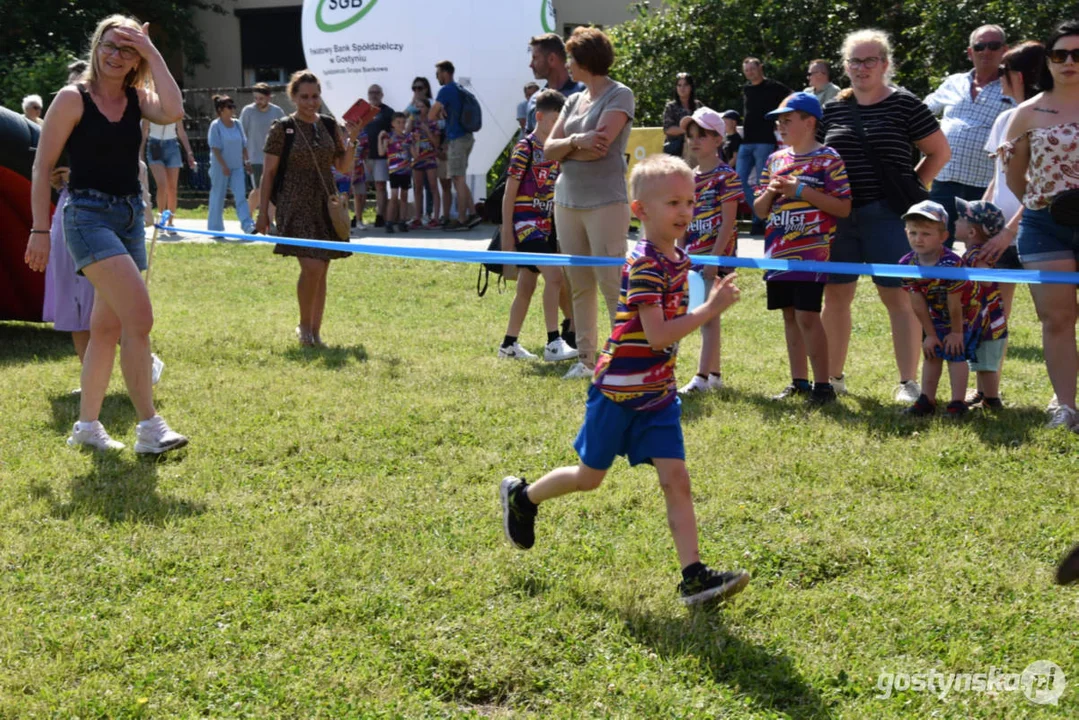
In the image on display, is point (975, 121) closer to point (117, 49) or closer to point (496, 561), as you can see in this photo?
point (496, 561)

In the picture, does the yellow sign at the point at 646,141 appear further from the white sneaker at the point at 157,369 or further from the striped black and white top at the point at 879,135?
the white sneaker at the point at 157,369

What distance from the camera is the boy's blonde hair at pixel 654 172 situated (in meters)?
4.04

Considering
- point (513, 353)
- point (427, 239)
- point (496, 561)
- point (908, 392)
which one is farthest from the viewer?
point (427, 239)

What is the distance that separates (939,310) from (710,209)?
1588 mm

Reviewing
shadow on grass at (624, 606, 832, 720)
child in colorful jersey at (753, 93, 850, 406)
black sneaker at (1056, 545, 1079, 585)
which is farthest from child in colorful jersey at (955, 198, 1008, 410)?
black sneaker at (1056, 545, 1079, 585)

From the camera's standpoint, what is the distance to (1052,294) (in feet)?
20.5

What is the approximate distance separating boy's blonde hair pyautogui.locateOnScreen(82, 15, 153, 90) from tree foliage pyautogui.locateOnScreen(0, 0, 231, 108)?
18247mm

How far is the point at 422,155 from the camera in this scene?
17.8 metres

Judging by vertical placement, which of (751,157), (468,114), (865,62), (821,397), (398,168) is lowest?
(821,397)

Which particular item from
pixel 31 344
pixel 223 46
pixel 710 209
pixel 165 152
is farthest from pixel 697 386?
pixel 223 46

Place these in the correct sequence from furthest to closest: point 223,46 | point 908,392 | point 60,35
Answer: point 223,46 → point 60,35 → point 908,392

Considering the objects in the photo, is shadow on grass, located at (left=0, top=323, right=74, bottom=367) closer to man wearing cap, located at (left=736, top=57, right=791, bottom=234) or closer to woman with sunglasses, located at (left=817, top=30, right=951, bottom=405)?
woman with sunglasses, located at (left=817, top=30, right=951, bottom=405)

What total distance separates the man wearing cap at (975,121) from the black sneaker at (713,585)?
5.08 m

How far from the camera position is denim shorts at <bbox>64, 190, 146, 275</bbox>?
18.7 feet
